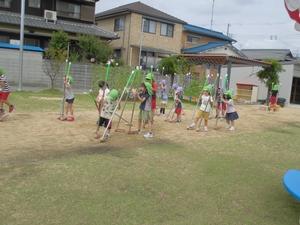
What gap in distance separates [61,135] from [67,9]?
85.0ft

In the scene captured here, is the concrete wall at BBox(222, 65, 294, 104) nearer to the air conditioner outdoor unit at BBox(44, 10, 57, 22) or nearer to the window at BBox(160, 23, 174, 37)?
the window at BBox(160, 23, 174, 37)

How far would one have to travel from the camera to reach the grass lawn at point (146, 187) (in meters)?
4.91

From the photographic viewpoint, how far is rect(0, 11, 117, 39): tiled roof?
2845 centimetres

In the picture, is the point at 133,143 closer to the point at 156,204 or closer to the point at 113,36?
the point at 156,204

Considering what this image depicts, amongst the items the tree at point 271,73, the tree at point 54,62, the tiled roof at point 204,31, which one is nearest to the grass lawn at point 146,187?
the tree at point 54,62

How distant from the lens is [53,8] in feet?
106

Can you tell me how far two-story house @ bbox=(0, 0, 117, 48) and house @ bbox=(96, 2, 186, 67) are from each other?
3.19m

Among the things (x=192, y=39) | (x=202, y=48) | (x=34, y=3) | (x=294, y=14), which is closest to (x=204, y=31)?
(x=192, y=39)

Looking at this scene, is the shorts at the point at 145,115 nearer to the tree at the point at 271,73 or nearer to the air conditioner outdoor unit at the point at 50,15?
the tree at the point at 271,73

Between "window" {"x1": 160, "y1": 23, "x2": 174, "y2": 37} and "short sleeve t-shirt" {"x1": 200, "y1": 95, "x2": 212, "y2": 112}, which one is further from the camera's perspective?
"window" {"x1": 160, "y1": 23, "x2": 174, "y2": 37}

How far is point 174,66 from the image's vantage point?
2481 cm

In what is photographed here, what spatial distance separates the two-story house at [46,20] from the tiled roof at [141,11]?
9.81 ft

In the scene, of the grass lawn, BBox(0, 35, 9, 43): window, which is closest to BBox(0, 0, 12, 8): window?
BBox(0, 35, 9, 43): window

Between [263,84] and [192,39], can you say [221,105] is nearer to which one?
[263,84]
